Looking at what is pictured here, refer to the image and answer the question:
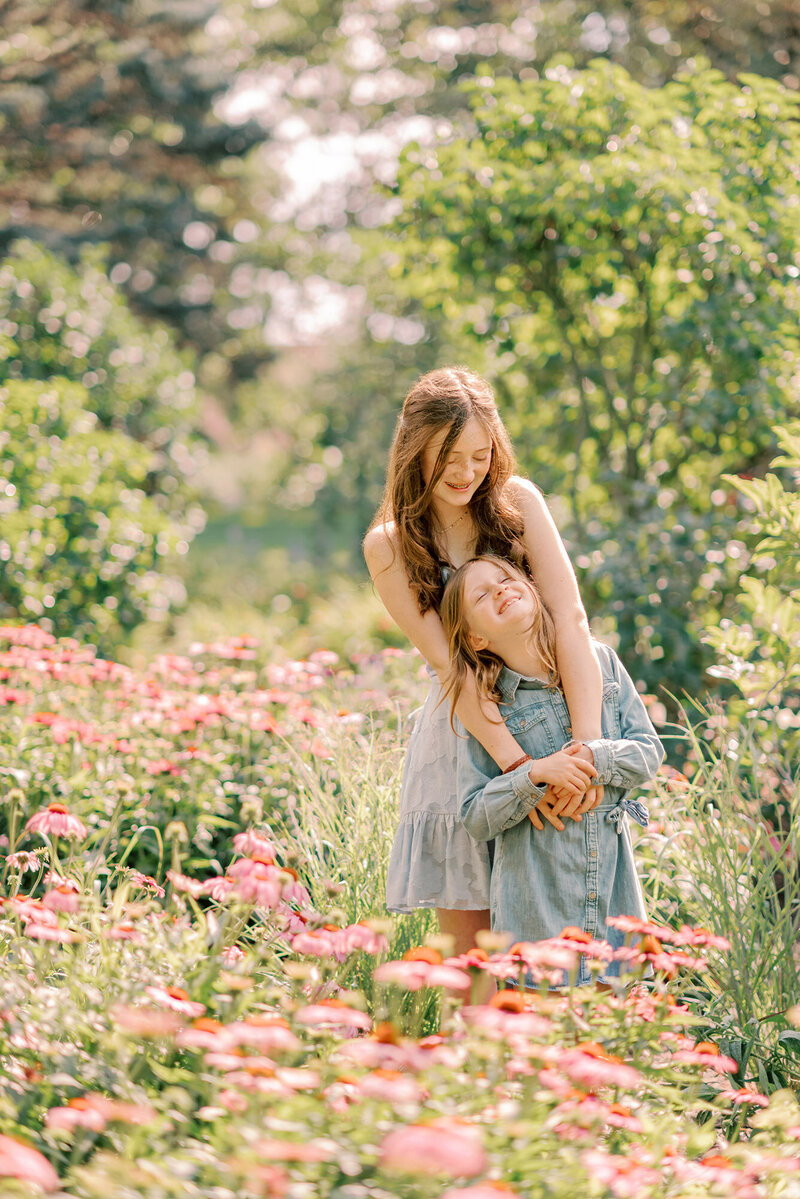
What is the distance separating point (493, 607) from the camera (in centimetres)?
232

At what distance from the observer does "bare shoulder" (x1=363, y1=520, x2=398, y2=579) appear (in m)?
2.46

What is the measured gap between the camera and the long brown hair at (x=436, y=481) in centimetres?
239

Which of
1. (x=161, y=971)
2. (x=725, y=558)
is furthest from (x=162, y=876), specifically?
(x=725, y=558)

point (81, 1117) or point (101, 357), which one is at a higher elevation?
point (81, 1117)

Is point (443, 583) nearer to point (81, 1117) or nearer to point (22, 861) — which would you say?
point (22, 861)

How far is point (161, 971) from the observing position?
194 cm

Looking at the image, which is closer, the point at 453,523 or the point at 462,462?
the point at 462,462

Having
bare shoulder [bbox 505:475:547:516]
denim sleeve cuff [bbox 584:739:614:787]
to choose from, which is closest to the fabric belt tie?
denim sleeve cuff [bbox 584:739:614:787]

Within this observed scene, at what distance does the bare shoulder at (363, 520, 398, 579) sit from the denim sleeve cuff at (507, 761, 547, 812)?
1.90 feet

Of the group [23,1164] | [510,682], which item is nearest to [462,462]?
[510,682]

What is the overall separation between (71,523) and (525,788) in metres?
4.30

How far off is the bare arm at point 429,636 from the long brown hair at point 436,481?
0.09 ft

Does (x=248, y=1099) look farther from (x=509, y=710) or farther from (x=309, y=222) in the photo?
(x=309, y=222)

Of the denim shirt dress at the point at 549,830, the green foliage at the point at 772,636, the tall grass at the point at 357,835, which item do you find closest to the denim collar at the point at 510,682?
the denim shirt dress at the point at 549,830
